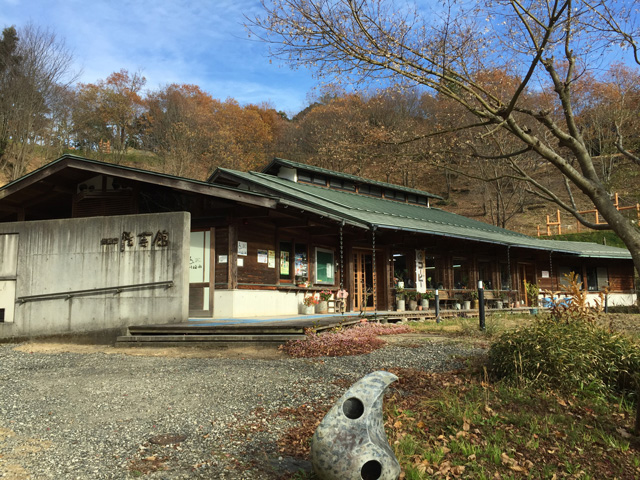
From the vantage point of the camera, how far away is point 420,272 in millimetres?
18234

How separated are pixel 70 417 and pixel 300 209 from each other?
840cm

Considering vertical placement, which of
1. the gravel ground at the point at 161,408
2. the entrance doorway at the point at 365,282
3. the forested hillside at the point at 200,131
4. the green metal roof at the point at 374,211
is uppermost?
the forested hillside at the point at 200,131

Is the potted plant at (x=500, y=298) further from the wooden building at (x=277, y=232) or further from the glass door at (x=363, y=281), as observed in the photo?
the glass door at (x=363, y=281)

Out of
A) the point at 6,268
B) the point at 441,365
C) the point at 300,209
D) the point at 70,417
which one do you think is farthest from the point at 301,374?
the point at 6,268

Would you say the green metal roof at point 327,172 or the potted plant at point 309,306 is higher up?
the green metal roof at point 327,172

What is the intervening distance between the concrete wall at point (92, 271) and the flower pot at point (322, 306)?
18.7 feet

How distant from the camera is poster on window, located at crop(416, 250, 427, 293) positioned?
1802 centimetres

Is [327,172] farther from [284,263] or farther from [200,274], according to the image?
[200,274]

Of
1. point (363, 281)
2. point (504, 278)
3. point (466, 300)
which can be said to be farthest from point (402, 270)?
point (504, 278)

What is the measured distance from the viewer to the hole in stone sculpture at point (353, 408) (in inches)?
135

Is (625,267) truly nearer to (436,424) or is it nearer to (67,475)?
(436,424)

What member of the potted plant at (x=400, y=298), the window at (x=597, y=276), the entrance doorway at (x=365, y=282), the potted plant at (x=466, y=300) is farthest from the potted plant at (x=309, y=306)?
the window at (x=597, y=276)

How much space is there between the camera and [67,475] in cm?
351

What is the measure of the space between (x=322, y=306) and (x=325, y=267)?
1648mm
